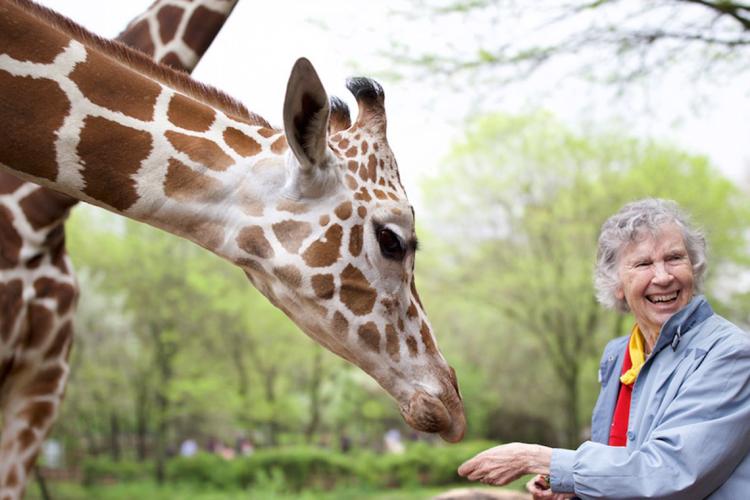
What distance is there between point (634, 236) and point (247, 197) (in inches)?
51.0

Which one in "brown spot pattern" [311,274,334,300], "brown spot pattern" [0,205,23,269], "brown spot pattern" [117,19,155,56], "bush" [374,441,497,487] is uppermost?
"brown spot pattern" [117,19,155,56]

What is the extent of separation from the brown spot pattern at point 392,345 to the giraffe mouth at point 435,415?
0.46ft

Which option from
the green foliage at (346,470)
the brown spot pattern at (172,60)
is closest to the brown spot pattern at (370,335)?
the brown spot pattern at (172,60)

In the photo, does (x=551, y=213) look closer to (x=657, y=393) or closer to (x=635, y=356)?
(x=635, y=356)

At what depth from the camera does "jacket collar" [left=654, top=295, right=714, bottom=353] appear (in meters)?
2.31

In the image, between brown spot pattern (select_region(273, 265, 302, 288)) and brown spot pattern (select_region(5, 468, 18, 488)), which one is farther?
brown spot pattern (select_region(5, 468, 18, 488))

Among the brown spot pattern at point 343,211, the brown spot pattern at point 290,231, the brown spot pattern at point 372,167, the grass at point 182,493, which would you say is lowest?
the grass at point 182,493

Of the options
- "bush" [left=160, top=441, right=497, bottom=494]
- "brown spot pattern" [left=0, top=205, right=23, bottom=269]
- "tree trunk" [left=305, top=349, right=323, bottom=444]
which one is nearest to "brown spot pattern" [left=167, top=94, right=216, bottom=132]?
"brown spot pattern" [left=0, top=205, right=23, bottom=269]

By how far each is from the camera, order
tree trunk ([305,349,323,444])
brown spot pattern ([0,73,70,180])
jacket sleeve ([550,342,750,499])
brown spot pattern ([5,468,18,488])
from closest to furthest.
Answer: jacket sleeve ([550,342,750,499]) → brown spot pattern ([0,73,70,180]) → brown spot pattern ([5,468,18,488]) → tree trunk ([305,349,323,444])

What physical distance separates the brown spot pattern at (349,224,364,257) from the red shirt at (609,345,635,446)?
3.32 feet

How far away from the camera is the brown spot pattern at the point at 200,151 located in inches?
102

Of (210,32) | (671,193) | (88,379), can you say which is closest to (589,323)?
(671,193)

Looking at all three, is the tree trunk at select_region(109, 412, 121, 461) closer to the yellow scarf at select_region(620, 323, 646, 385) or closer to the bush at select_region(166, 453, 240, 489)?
the bush at select_region(166, 453, 240, 489)

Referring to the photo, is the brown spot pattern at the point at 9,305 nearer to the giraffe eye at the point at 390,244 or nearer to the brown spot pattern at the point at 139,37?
the brown spot pattern at the point at 139,37
